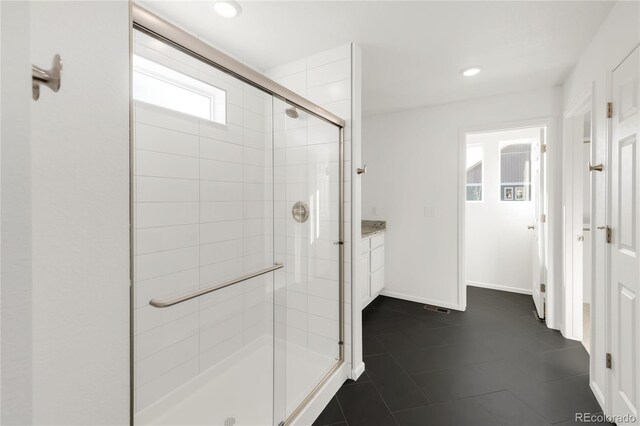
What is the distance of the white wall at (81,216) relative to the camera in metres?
0.55

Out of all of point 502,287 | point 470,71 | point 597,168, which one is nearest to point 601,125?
point 597,168

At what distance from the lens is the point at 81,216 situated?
62 centimetres

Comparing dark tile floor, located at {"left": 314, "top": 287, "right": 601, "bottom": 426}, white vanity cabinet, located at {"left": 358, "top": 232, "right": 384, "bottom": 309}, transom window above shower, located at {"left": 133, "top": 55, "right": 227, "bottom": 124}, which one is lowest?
dark tile floor, located at {"left": 314, "top": 287, "right": 601, "bottom": 426}

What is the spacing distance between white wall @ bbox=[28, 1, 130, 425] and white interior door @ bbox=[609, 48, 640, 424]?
81.8 inches

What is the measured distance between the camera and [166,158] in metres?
1.12

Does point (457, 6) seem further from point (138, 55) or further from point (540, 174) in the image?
point (540, 174)

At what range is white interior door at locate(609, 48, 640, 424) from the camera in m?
1.33

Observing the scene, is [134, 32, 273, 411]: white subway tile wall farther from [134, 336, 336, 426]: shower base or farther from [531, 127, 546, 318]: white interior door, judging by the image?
[531, 127, 546, 318]: white interior door

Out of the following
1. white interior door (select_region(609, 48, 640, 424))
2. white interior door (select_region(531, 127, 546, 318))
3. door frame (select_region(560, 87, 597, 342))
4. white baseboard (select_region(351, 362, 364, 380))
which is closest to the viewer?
white interior door (select_region(609, 48, 640, 424))

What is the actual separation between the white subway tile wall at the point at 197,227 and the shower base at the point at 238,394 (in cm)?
7

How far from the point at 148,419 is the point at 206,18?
213cm

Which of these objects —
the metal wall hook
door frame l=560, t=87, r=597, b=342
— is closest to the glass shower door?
the metal wall hook

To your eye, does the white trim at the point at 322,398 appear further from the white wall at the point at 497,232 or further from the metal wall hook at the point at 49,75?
the white wall at the point at 497,232

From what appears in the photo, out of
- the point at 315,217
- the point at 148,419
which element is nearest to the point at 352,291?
the point at 315,217
